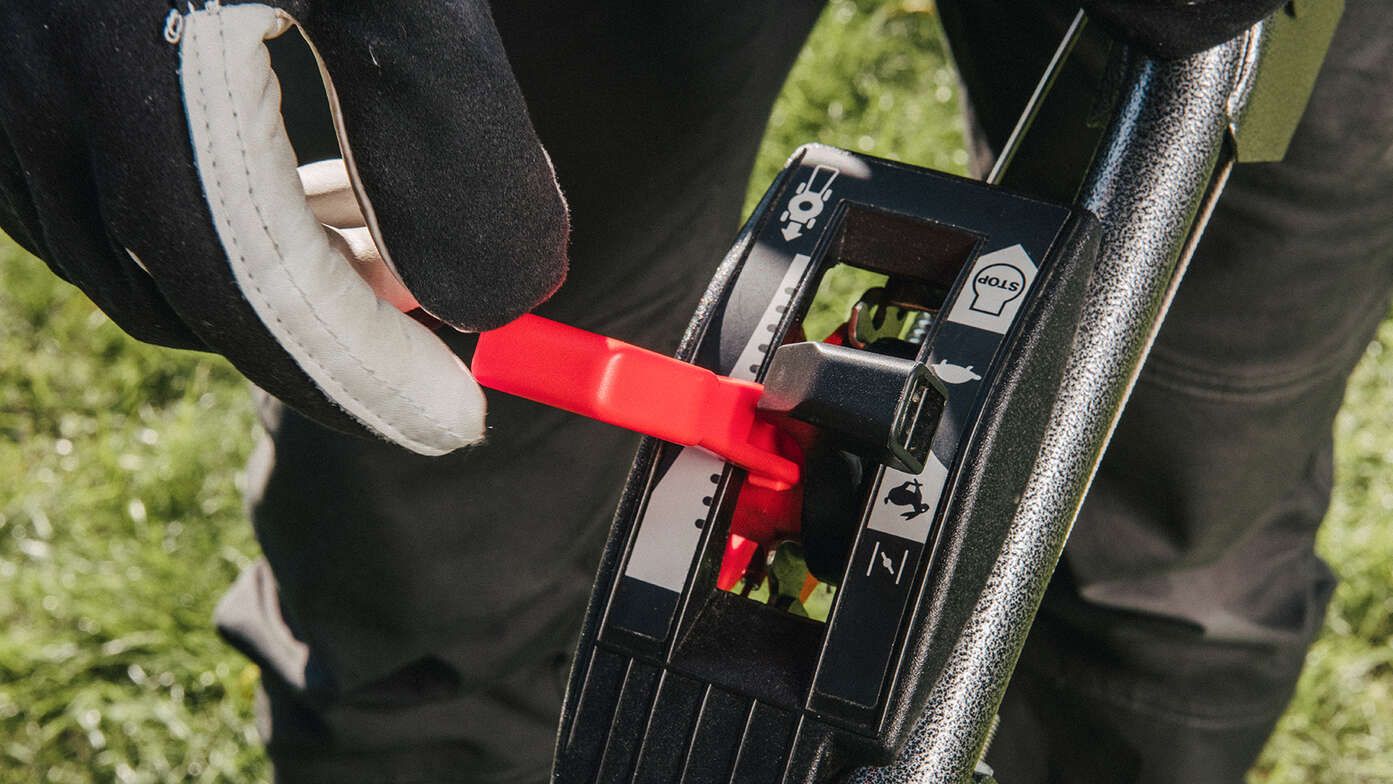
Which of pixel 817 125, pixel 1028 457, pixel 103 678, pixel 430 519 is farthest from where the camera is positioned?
pixel 817 125

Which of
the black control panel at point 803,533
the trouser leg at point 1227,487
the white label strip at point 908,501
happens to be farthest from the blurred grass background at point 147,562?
the white label strip at point 908,501

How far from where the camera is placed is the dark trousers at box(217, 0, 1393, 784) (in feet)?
3.12

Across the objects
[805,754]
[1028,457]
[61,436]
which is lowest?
[61,436]

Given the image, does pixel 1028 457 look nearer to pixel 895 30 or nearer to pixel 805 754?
pixel 805 754

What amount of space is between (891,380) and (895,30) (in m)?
2.14

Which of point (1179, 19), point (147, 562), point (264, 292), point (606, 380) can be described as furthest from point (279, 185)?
point (147, 562)

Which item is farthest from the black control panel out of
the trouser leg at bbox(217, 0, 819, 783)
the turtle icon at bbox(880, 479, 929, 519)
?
the trouser leg at bbox(217, 0, 819, 783)

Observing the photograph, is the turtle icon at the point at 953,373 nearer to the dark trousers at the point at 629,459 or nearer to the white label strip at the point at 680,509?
the white label strip at the point at 680,509

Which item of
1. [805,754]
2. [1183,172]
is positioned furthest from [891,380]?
[1183,172]

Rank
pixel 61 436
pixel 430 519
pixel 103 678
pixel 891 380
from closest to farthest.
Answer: pixel 891 380 < pixel 430 519 < pixel 103 678 < pixel 61 436

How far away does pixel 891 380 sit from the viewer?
1.83 feet

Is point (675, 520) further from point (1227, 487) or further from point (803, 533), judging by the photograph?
point (1227, 487)

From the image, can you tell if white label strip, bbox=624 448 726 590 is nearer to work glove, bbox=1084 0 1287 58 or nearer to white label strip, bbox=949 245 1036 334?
white label strip, bbox=949 245 1036 334

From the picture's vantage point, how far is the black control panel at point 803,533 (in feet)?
1.99
